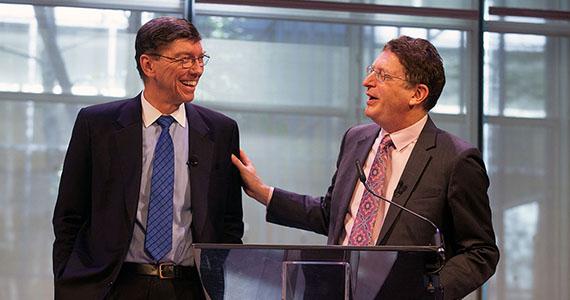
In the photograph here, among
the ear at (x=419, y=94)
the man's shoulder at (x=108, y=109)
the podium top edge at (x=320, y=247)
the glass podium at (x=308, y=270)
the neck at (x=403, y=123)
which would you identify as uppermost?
the ear at (x=419, y=94)

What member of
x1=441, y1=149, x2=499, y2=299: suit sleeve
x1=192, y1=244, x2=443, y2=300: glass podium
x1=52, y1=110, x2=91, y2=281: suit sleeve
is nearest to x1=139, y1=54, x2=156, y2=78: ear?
x1=52, y1=110, x2=91, y2=281: suit sleeve

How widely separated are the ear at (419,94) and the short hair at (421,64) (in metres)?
0.01

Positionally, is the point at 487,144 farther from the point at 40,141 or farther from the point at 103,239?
the point at 103,239

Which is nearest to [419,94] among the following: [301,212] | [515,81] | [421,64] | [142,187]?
[421,64]

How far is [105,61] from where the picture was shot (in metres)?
5.87

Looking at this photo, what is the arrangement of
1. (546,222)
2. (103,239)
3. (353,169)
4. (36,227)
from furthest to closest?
(546,222) → (36,227) → (353,169) → (103,239)

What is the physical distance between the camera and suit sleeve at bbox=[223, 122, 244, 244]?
12.0ft

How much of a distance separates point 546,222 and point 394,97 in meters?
2.99

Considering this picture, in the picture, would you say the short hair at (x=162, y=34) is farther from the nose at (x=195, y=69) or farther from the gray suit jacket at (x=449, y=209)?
the gray suit jacket at (x=449, y=209)

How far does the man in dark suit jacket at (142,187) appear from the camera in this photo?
337cm

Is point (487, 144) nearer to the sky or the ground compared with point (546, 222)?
nearer to the sky

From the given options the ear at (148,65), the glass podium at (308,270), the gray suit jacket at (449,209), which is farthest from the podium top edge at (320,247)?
the ear at (148,65)

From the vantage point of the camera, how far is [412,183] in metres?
3.44

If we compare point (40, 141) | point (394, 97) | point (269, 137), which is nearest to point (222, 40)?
point (269, 137)
